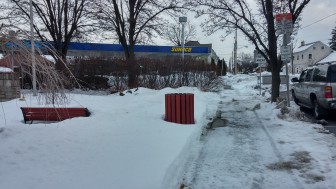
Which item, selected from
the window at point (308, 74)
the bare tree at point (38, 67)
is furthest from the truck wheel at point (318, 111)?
the bare tree at point (38, 67)

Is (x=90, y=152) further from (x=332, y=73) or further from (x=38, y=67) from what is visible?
(x=332, y=73)

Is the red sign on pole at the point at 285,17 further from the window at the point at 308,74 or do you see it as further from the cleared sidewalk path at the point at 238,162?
the cleared sidewalk path at the point at 238,162

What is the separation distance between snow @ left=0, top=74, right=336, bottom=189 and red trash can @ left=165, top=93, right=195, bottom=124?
360 millimetres

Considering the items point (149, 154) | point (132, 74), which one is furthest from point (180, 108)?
point (132, 74)

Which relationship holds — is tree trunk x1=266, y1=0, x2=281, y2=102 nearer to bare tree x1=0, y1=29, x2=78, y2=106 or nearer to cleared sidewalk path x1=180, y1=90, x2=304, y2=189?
cleared sidewalk path x1=180, y1=90, x2=304, y2=189

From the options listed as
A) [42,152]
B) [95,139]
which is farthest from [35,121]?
[42,152]

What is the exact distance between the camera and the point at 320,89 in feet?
39.2

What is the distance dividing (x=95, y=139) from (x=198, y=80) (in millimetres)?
15827

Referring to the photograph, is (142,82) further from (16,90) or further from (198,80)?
(16,90)

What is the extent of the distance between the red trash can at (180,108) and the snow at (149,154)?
1.18 ft

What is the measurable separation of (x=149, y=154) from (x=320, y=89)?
25.4 feet

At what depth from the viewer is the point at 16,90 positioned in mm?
13664

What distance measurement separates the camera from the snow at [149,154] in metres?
5.10

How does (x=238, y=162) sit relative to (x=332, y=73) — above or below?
below
